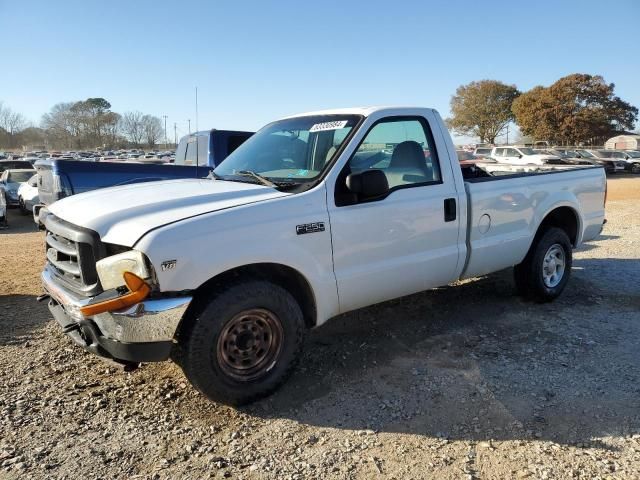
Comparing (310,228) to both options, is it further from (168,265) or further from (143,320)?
(143,320)

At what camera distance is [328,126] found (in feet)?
13.7

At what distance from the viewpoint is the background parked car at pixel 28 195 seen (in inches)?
610

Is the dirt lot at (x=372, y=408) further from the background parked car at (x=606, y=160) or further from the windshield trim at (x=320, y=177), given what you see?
the background parked car at (x=606, y=160)

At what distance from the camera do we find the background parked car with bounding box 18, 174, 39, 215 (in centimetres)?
1548

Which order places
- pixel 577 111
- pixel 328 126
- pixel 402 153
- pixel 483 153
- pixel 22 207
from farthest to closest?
pixel 577 111
pixel 483 153
pixel 22 207
pixel 402 153
pixel 328 126

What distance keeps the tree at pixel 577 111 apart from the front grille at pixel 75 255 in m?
67.1

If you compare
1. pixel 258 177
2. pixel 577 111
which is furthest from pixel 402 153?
pixel 577 111

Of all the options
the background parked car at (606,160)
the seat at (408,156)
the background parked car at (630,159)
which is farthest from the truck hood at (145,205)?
the background parked car at (630,159)

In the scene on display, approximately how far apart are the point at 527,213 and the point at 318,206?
260 cm

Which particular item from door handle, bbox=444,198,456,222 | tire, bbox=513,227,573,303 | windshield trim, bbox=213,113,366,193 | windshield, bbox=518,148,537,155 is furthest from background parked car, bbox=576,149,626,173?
windshield trim, bbox=213,113,366,193

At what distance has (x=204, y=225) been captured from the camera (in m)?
3.13

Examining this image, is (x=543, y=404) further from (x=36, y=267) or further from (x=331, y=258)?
(x=36, y=267)

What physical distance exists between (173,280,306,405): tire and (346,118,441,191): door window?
1.30 meters

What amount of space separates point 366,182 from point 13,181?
700 inches
